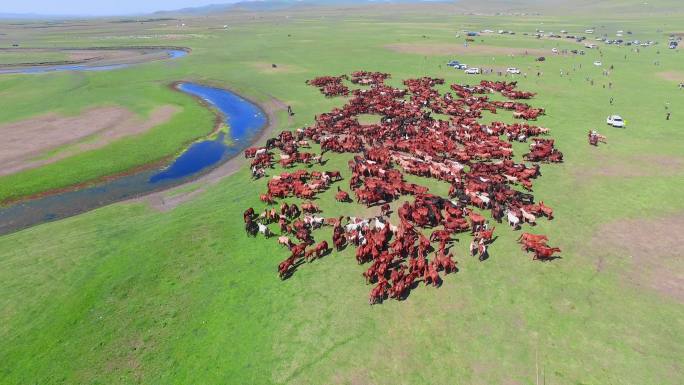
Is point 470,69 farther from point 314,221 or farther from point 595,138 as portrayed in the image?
point 314,221

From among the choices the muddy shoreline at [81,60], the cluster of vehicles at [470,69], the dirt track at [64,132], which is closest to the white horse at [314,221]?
the dirt track at [64,132]

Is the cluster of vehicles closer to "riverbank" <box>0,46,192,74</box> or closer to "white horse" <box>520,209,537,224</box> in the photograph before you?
"white horse" <box>520,209,537,224</box>

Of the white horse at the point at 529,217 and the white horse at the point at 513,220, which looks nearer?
the white horse at the point at 513,220

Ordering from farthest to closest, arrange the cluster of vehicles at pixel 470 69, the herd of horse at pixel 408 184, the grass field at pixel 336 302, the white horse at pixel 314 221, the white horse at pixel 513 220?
the cluster of vehicles at pixel 470 69 < the white horse at pixel 314 221 < the white horse at pixel 513 220 < the herd of horse at pixel 408 184 < the grass field at pixel 336 302

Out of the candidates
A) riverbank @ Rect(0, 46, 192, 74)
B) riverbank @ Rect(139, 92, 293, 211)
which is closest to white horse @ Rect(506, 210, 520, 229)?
riverbank @ Rect(139, 92, 293, 211)

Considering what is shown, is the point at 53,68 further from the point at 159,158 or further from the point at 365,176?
the point at 365,176

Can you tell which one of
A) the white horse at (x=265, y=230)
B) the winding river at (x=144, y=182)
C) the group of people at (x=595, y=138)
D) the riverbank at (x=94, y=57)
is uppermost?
the riverbank at (x=94, y=57)

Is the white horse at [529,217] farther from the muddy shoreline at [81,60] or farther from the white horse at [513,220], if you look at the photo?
the muddy shoreline at [81,60]
